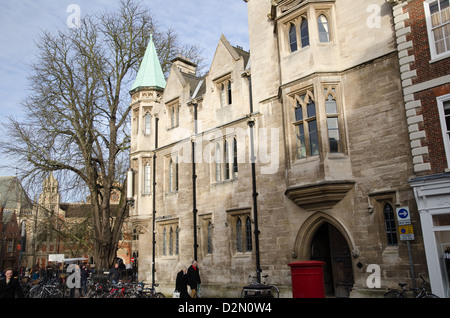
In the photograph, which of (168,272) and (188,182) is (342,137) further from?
(168,272)

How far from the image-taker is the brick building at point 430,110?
35.3 feet

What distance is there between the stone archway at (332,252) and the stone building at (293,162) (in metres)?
0.04

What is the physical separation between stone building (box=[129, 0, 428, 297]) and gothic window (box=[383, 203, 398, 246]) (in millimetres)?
30

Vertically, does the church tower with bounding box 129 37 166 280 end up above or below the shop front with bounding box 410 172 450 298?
above

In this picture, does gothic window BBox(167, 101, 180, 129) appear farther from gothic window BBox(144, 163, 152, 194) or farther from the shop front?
the shop front

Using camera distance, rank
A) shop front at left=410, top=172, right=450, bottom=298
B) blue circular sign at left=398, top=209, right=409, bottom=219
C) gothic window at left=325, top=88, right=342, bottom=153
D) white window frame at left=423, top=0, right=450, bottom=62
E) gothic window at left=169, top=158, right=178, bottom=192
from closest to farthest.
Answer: shop front at left=410, top=172, right=450, bottom=298 → blue circular sign at left=398, top=209, right=409, bottom=219 → white window frame at left=423, top=0, right=450, bottom=62 → gothic window at left=325, top=88, right=342, bottom=153 → gothic window at left=169, top=158, right=178, bottom=192

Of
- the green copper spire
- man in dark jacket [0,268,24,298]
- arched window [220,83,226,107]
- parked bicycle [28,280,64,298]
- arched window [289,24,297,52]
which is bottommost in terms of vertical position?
parked bicycle [28,280,64,298]

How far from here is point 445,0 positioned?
11641 millimetres

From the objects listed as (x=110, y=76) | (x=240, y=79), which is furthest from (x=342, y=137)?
(x=110, y=76)

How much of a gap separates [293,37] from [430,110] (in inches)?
226

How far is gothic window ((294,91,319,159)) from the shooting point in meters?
13.9

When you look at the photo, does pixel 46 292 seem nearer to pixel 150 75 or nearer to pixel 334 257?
pixel 334 257

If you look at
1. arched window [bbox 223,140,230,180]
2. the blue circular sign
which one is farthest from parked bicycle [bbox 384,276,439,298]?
arched window [bbox 223,140,230,180]
